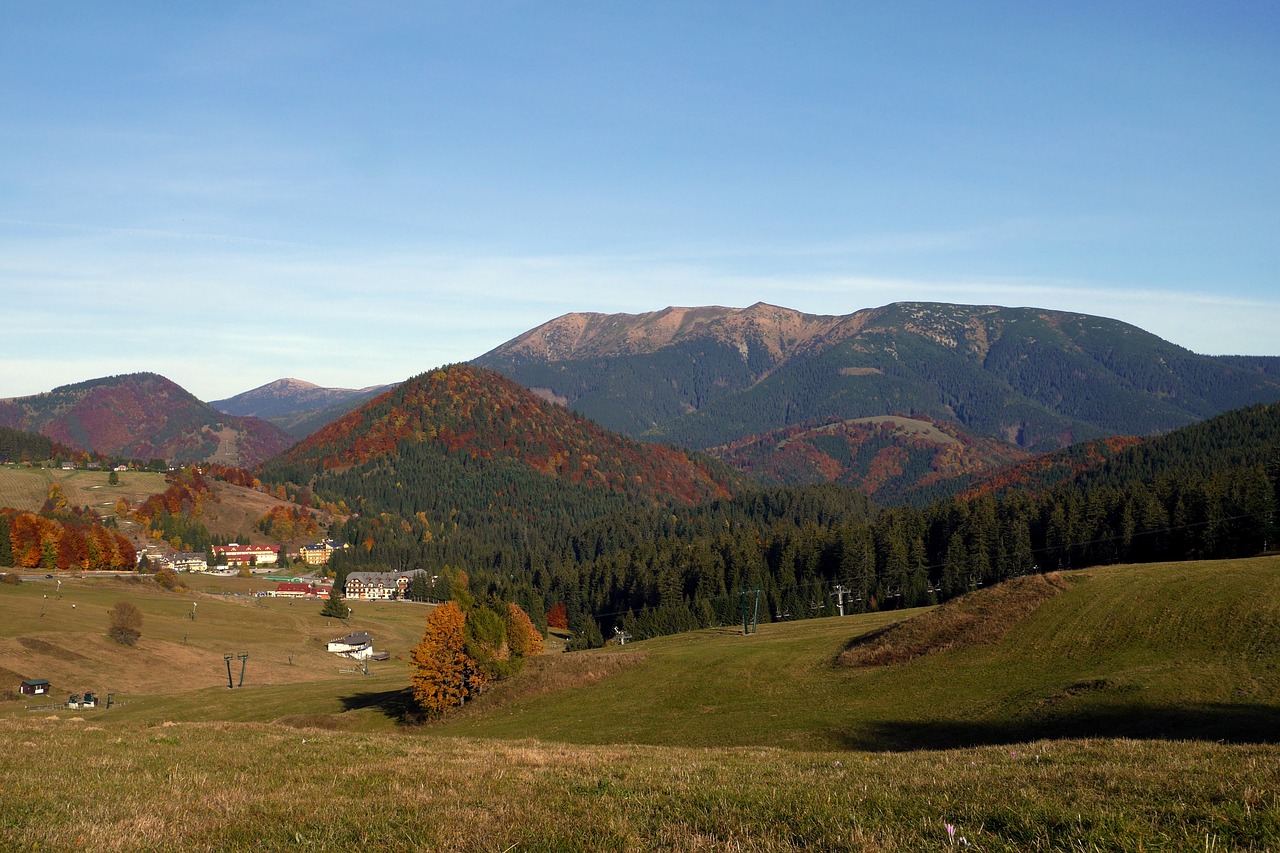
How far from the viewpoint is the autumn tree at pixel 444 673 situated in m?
69.3

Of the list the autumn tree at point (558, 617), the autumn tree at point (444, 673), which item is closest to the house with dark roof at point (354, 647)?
the autumn tree at point (558, 617)

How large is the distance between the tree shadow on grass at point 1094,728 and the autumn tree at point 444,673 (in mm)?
37407

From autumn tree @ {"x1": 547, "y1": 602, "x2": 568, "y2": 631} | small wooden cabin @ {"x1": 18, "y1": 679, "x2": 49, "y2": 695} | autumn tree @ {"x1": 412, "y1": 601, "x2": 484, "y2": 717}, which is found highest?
autumn tree @ {"x1": 412, "y1": 601, "x2": 484, "y2": 717}

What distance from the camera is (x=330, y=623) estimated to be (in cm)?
16462

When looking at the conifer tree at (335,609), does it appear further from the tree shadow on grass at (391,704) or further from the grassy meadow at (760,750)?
the tree shadow on grass at (391,704)

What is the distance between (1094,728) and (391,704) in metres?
56.2

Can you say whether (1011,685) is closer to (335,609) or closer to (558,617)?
(558,617)

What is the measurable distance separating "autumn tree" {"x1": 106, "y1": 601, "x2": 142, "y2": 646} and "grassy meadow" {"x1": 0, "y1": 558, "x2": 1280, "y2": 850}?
61.9 ft

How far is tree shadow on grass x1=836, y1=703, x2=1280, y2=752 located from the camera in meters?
33.0

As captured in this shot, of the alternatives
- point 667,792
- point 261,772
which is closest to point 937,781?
point 667,792

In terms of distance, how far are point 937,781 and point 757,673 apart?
169 feet

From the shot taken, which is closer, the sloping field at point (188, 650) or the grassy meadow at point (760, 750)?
the grassy meadow at point (760, 750)

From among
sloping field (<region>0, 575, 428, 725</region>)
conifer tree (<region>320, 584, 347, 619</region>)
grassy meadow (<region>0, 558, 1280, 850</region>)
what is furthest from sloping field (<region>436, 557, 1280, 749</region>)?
conifer tree (<region>320, 584, 347, 619</region>)

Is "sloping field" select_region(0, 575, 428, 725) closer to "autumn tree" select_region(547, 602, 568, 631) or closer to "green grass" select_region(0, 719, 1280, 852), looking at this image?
"autumn tree" select_region(547, 602, 568, 631)
